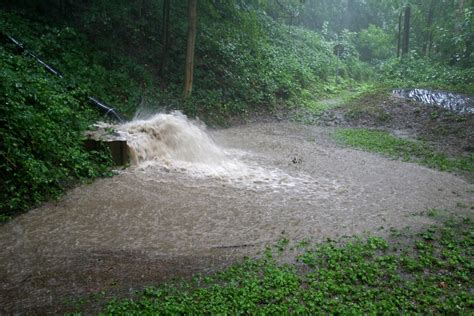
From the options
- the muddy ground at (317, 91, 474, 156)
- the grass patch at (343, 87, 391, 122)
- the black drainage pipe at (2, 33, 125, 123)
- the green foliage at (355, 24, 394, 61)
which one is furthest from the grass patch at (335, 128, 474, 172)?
the green foliage at (355, 24, 394, 61)

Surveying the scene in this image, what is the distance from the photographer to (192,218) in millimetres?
6348

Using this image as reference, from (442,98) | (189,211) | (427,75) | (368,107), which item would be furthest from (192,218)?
(427,75)

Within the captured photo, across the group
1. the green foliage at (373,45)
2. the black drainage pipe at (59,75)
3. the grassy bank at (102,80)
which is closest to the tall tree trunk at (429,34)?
the green foliage at (373,45)

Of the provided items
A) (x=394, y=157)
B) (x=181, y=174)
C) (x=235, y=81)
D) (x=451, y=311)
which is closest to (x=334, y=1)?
(x=235, y=81)

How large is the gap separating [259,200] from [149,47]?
33.5 ft

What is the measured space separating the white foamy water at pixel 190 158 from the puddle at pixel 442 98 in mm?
9172

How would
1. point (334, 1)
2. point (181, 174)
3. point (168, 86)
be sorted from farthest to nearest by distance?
point (334, 1), point (168, 86), point (181, 174)

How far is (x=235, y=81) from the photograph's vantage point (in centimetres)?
1627

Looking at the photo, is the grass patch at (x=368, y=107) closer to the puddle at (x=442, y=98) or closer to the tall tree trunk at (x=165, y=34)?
the puddle at (x=442, y=98)

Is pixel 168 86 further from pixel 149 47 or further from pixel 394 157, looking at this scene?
pixel 394 157

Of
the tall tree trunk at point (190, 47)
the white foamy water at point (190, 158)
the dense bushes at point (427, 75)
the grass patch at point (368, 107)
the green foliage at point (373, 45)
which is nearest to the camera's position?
the white foamy water at point (190, 158)

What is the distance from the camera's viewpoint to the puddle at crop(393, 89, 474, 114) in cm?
1485

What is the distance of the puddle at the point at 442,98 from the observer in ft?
48.7

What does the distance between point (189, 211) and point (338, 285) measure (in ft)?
9.61
